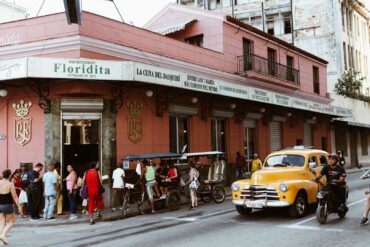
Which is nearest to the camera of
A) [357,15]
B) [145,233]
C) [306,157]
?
[145,233]

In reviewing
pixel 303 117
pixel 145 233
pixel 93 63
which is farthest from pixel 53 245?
pixel 303 117

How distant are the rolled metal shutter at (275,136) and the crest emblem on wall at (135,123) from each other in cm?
1127

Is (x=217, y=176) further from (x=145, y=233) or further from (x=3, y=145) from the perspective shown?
(x=3, y=145)

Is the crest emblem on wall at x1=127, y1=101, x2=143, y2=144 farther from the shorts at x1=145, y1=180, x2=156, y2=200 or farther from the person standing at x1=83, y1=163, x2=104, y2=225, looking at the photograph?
the person standing at x1=83, y1=163, x2=104, y2=225

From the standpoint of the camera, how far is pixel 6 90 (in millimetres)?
15594

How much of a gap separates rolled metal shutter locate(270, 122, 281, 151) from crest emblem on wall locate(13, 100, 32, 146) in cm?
1483

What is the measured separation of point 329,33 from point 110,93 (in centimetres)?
2763

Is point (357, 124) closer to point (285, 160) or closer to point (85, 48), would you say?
point (285, 160)

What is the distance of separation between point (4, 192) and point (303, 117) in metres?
23.1

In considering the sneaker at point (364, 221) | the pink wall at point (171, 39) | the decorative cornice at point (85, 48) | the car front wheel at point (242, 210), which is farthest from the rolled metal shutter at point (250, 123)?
the sneaker at point (364, 221)

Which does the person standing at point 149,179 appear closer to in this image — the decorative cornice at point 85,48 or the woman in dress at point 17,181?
the woman in dress at point 17,181

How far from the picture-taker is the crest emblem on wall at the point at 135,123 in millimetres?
16297

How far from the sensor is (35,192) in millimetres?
13703

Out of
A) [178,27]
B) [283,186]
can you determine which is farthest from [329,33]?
[283,186]
